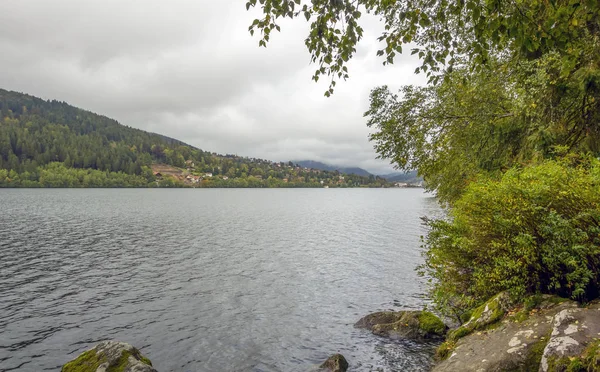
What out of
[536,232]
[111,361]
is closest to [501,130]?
[536,232]

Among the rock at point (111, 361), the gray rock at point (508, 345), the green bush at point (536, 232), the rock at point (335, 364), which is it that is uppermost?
the green bush at point (536, 232)

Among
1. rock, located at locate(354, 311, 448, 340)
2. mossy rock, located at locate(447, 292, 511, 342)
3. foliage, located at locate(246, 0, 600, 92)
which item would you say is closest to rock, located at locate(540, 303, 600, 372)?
mossy rock, located at locate(447, 292, 511, 342)

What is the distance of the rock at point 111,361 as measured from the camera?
1101 centimetres

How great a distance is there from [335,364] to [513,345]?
6386 millimetres

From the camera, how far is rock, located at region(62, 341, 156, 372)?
36.1 feet

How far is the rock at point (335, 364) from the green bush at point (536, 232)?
553 centimetres

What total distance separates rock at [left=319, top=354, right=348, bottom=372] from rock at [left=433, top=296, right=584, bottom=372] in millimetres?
3829

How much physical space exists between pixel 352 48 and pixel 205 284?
22.0 m

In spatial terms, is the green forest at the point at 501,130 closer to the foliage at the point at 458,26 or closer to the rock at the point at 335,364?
the foliage at the point at 458,26

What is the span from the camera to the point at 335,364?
42.4ft

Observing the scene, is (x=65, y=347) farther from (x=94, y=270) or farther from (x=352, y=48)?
(x=352, y=48)

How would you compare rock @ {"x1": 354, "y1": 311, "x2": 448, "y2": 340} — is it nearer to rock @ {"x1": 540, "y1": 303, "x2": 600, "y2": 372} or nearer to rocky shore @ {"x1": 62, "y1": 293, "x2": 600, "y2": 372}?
rocky shore @ {"x1": 62, "y1": 293, "x2": 600, "y2": 372}

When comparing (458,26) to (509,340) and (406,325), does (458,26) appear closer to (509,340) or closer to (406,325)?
(509,340)

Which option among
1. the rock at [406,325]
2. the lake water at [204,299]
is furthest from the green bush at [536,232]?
the lake water at [204,299]
